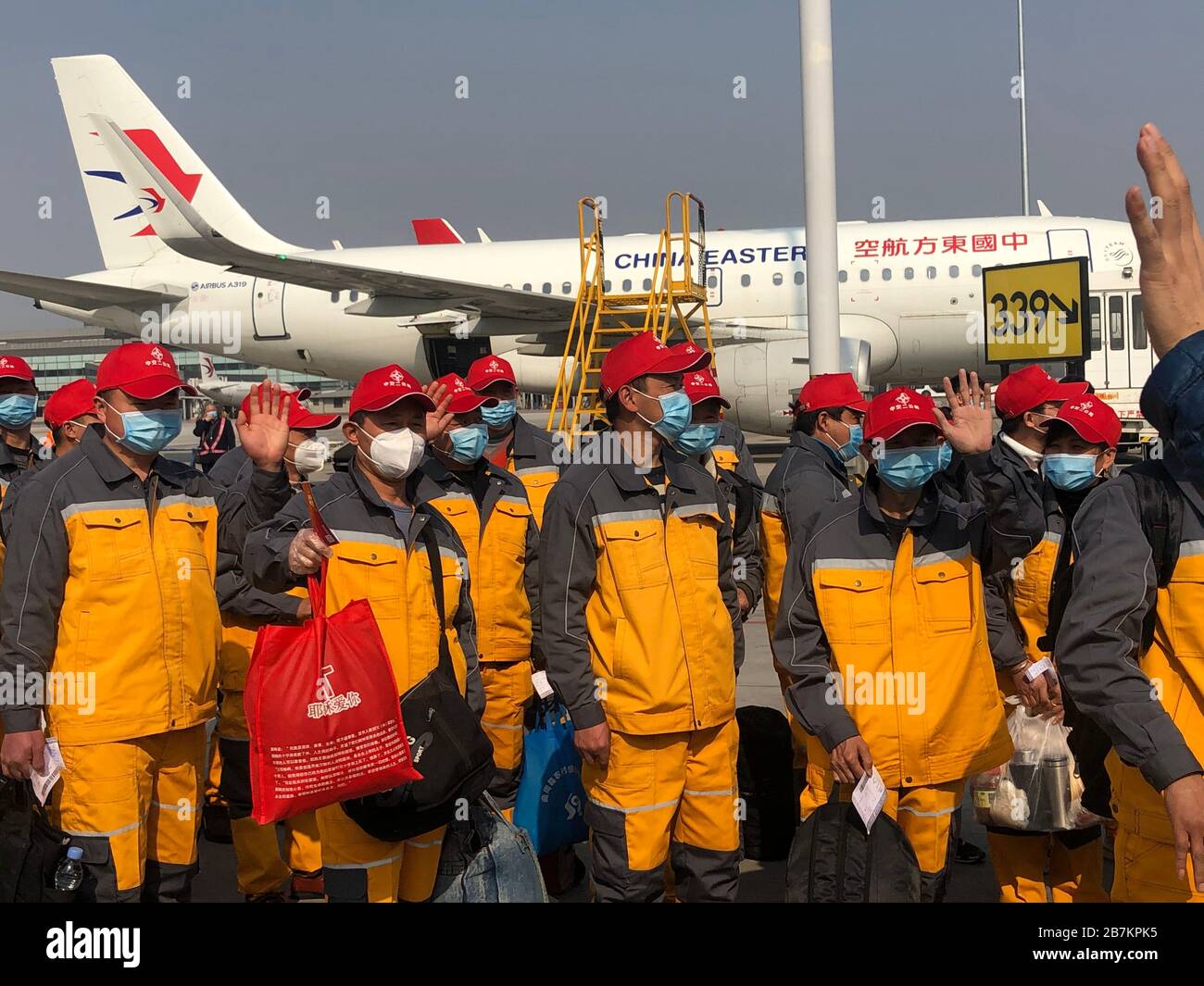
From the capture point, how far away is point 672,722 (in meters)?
3.91

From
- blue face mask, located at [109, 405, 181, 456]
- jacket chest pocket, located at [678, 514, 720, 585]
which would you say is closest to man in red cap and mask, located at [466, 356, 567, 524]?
jacket chest pocket, located at [678, 514, 720, 585]

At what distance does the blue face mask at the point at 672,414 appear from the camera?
429 cm

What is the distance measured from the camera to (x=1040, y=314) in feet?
29.3

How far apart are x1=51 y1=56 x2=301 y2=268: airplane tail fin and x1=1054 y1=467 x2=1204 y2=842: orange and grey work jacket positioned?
77.9ft

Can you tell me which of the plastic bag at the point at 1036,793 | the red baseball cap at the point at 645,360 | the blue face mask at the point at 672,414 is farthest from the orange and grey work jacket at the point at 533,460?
the plastic bag at the point at 1036,793

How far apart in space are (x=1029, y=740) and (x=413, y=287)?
51.6 ft

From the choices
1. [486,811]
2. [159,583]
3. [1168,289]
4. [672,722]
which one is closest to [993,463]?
[1168,289]

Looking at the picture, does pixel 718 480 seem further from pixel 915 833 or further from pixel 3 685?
pixel 3 685

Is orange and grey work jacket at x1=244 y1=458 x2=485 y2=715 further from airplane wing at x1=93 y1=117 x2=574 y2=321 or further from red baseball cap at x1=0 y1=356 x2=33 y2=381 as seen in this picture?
airplane wing at x1=93 y1=117 x2=574 y2=321

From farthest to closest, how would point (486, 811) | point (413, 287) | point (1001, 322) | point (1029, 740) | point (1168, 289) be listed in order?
1. point (413, 287)
2. point (1001, 322)
3. point (1029, 740)
4. point (486, 811)
5. point (1168, 289)

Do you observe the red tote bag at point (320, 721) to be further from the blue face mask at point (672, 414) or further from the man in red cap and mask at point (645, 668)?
the blue face mask at point (672, 414)

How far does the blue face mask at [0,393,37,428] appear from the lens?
6.70 metres
